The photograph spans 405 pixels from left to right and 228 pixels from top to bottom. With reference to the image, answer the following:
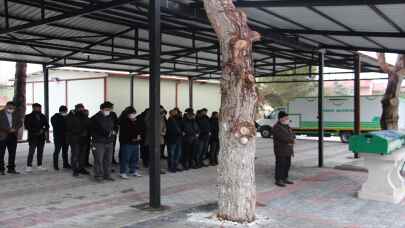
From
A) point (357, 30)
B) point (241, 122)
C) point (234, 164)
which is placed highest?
point (357, 30)

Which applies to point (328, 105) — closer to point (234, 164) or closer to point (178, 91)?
point (178, 91)

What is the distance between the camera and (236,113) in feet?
20.5

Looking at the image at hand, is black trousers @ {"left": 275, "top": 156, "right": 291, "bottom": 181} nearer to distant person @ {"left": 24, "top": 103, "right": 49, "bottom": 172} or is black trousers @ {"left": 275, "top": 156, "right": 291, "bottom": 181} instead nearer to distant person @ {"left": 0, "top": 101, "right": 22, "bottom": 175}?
distant person @ {"left": 24, "top": 103, "right": 49, "bottom": 172}

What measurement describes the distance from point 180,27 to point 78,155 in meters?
4.45

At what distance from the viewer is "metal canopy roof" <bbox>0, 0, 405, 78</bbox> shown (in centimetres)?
859

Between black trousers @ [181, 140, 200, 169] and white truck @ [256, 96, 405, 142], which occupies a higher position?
white truck @ [256, 96, 405, 142]

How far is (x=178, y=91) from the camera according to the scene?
31844 millimetres

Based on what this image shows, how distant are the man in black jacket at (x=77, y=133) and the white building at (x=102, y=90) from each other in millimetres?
16988

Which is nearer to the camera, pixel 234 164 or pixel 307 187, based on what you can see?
pixel 234 164

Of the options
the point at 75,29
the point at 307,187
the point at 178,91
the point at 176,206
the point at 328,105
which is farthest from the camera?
the point at 178,91

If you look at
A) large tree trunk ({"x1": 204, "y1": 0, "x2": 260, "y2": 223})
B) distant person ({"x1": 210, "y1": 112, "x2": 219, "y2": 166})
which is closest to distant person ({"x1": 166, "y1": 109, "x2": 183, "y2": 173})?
distant person ({"x1": 210, "y1": 112, "x2": 219, "y2": 166})

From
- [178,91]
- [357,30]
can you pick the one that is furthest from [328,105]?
[357,30]

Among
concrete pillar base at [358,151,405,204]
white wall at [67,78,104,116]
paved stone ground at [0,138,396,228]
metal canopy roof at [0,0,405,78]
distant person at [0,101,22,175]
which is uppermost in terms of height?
metal canopy roof at [0,0,405,78]

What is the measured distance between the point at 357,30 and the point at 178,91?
22443 millimetres
